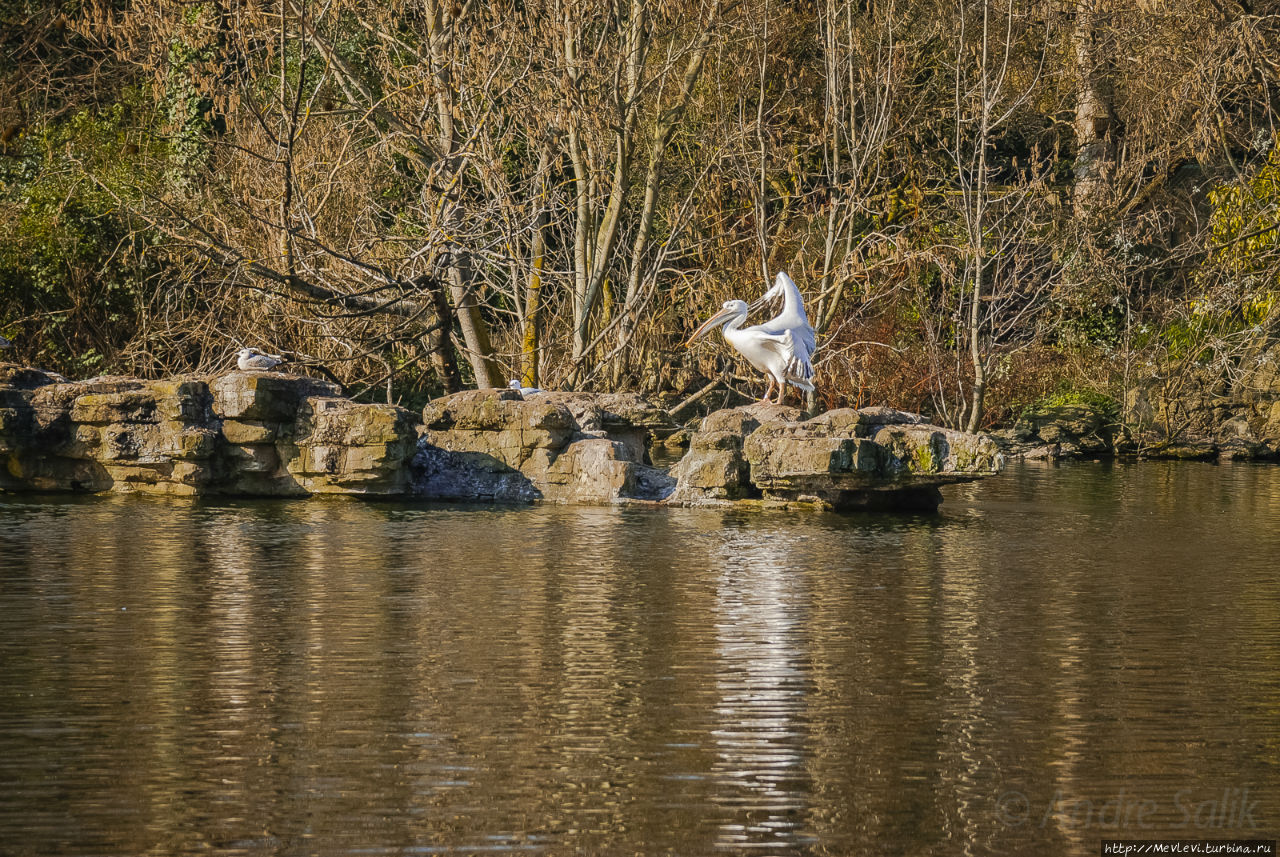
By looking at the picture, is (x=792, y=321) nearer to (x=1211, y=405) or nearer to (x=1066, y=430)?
(x=1066, y=430)

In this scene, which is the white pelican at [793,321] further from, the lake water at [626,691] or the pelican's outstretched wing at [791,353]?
the lake water at [626,691]

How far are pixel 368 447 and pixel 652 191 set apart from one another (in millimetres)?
7409

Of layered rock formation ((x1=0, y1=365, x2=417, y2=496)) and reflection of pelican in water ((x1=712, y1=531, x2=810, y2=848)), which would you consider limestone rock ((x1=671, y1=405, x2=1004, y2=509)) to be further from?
reflection of pelican in water ((x1=712, y1=531, x2=810, y2=848))

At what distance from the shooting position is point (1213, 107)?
21812 mm

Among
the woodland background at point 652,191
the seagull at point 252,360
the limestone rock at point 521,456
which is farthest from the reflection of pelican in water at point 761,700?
the woodland background at point 652,191

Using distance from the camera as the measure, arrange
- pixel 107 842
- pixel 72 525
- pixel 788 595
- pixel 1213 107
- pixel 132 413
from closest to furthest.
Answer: pixel 107 842 < pixel 788 595 < pixel 72 525 < pixel 132 413 < pixel 1213 107

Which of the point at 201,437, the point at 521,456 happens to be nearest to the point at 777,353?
the point at 521,456

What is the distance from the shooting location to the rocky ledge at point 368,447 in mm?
14828

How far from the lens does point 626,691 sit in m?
7.27

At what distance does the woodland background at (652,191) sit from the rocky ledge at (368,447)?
8.16 feet

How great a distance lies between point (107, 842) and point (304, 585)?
4.96 meters

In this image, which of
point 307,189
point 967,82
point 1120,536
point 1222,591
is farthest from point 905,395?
point 1222,591

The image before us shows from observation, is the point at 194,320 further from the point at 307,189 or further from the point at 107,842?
the point at 107,842

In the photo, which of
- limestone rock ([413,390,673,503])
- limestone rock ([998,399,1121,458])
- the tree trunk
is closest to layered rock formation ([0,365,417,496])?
limestone rock ([413,390,673,503])
